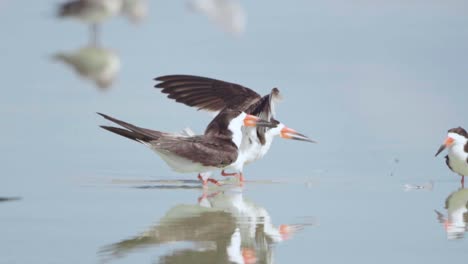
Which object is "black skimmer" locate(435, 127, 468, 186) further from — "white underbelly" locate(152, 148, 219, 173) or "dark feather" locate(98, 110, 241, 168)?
"white underbelly" locate(152, 148, 219, 173)

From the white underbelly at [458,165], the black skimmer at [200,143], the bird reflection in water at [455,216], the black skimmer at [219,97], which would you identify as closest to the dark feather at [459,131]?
the white underbelly at [458,165]

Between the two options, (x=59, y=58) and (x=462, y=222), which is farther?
(x=462, y=222)

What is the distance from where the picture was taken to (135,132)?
654 cm

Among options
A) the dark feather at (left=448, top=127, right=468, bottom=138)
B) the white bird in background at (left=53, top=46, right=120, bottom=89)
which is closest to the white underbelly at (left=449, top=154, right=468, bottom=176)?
the dark feather at (left=448, top=127, right=468, bottom=138)

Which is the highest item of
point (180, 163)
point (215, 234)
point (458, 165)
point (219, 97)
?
point (219, 97)

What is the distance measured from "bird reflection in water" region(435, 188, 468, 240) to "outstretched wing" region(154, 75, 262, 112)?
→ 8.52ft

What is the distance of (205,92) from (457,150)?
9.93 feet

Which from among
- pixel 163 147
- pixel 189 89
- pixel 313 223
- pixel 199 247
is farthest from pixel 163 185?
pixel 199 247

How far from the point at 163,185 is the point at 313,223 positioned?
7.55ft

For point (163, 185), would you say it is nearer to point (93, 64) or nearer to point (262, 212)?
point (262, 212)

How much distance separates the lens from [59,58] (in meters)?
3.55

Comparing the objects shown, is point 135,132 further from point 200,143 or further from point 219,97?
point 219,97

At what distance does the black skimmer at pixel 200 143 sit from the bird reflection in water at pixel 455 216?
6.98 feet

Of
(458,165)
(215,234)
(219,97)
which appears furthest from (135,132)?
(458,165)
